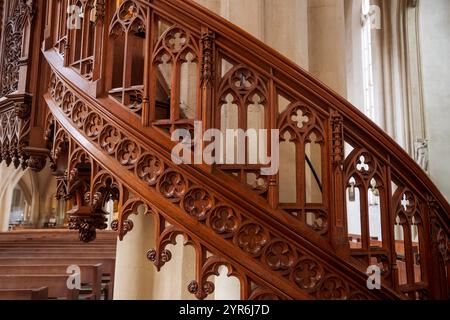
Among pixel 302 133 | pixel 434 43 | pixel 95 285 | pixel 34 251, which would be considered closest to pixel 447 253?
pixel 302 133

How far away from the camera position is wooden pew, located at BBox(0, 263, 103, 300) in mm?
3896

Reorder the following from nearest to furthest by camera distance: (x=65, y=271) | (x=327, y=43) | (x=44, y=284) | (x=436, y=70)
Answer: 1. (x=44, y=284)
2. (x=327, y=43)
3. (x=65, y=271)
4. (x=436, y=70)

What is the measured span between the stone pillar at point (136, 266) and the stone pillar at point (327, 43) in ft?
7.45

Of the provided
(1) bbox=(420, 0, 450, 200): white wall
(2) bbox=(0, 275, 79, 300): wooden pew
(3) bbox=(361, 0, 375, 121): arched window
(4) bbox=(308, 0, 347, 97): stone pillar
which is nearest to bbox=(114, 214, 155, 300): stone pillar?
(2) bbox=(0, 275, 79, 300): wooden pew

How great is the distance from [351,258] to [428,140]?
961 cm

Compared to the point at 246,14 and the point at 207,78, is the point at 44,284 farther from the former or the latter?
the point at 246,14

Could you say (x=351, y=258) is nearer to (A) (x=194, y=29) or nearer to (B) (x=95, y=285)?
(A) (x=194, y=29)

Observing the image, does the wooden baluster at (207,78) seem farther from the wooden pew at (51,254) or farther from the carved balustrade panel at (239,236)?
the wooden pew at (51,254)

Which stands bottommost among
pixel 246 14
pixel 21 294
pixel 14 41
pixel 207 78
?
pixel 21 294

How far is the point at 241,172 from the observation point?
6.91 ft

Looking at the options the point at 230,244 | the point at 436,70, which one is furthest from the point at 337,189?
the point at 436,70

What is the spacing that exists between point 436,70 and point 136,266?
10171 mm

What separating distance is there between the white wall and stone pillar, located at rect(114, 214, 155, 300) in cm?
897

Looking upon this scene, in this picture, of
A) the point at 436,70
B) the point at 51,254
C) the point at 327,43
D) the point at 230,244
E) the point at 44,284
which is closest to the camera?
the point at 230,244
